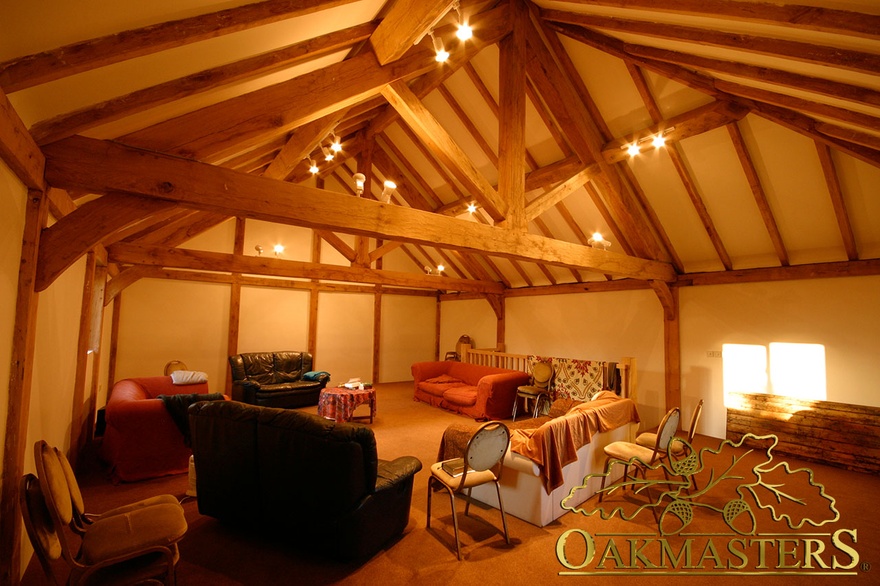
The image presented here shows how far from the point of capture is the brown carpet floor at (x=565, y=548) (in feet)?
6.91

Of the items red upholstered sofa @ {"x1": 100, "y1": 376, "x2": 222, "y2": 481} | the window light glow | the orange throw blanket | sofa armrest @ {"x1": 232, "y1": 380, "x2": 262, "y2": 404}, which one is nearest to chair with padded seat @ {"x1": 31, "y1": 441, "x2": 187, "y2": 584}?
red upholstered sofa @ {"x1": 100, "y1": 376, "x2": 222, "y2": 481}

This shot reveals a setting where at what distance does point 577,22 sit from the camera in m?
3.70

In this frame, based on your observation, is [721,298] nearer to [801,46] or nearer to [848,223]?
[848,223]

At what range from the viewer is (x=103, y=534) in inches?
76.4

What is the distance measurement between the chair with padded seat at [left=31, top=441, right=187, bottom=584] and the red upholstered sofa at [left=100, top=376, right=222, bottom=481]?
1.70m

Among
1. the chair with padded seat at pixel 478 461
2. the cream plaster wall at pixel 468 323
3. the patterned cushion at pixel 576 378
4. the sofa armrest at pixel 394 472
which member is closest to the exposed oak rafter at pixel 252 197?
the chair with padded seat at pixel 478 461

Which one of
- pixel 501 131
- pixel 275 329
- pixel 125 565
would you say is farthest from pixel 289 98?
pixel 275 329

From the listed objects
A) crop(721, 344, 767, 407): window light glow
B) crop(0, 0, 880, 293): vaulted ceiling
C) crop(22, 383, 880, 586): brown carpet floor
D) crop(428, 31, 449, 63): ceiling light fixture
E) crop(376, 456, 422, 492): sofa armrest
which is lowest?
crop(22, 383, 880, 586): brown carpet floor

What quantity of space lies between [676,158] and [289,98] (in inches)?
173

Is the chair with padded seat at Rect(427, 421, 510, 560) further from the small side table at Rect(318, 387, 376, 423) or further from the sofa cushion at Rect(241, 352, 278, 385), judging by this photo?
the sofa cushion at Rect(241, 352, 278, 385)

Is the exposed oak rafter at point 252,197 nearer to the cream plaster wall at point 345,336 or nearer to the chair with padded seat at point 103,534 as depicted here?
the chair with padded seat at point 103,534

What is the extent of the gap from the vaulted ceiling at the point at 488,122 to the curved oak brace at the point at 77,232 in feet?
0.03

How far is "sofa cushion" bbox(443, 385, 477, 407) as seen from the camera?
6441mm

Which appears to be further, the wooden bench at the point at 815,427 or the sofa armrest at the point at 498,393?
the sofa armrest at the point at 498,393
